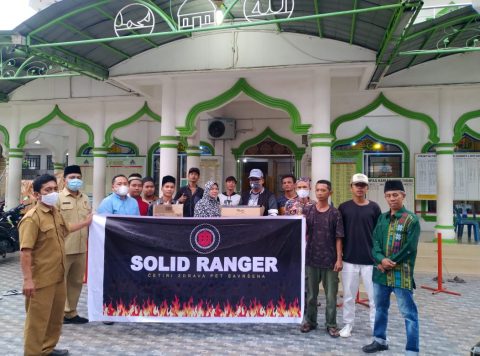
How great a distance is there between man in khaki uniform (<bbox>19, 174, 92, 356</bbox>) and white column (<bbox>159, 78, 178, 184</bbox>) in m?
4.41

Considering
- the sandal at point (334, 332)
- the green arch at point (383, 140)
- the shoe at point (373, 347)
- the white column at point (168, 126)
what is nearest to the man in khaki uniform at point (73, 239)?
the sandal at point (334, 332)

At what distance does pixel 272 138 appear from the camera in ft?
36.6

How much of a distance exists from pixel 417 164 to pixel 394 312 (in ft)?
20.3

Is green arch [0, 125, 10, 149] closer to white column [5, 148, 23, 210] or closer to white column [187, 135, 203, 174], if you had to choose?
white column [5, 148, 23, 210]

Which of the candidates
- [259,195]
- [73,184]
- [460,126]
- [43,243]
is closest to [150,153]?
[259,195]

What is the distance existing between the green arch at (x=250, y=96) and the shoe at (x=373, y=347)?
13.9ft

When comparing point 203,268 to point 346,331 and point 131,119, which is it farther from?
point 131,119

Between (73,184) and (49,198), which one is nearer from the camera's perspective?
(49,198)

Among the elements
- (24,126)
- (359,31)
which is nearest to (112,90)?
(24,126)

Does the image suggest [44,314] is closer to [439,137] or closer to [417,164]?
[439,137]

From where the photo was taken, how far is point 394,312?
187 inches

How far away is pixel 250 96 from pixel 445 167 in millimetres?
4441

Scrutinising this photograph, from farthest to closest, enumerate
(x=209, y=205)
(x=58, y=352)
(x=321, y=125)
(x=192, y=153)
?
(x=192, y=153) → (x=321, y=125) → (x=209, y=205) → (x=58, y=352)

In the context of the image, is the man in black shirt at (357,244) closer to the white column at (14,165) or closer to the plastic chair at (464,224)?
the plastic chair at (464,224)
